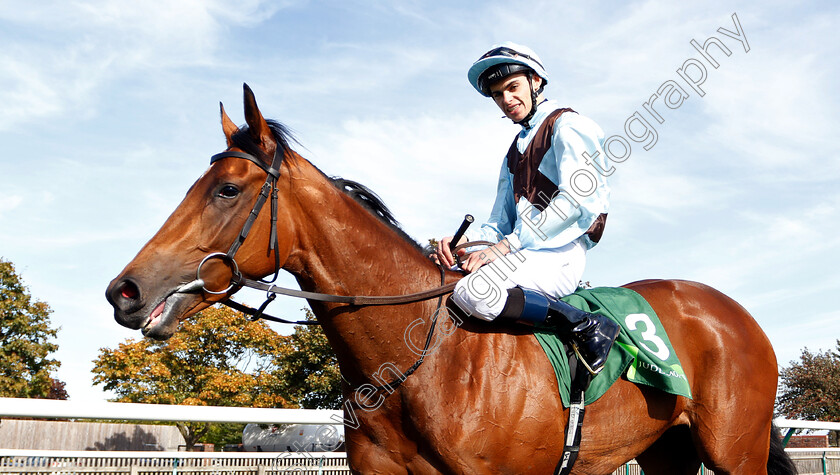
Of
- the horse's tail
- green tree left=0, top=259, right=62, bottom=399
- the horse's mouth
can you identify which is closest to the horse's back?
the horse's tail

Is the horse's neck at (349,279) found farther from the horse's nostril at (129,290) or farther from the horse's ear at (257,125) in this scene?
the horse's nostril at (129,290)

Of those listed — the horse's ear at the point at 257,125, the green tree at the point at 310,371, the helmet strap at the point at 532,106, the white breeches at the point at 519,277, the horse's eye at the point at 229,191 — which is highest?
the green tree at the point at 310,371

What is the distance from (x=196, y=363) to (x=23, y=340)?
8.59 meters

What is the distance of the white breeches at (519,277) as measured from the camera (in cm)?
294

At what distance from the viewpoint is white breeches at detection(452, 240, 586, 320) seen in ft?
9.64

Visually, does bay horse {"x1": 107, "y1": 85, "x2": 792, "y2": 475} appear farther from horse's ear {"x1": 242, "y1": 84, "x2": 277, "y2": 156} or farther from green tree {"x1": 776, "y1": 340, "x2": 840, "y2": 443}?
green tree {"x1": 776, "y1": 340, "x2": 840, "y2": 443}

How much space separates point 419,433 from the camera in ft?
8.93

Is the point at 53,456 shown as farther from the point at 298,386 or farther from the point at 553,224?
the point at 298,386

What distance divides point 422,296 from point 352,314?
0.37m

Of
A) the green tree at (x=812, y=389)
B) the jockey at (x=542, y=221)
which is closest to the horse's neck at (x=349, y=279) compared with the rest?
the jockey at (x=542, y=221)

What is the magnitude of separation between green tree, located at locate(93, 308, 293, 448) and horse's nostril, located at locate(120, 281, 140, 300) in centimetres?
2550

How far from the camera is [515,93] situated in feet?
11.9

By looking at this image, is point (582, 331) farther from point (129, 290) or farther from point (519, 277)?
point (129, 290)

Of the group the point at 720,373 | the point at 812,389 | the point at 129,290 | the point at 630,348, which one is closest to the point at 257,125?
the point at 129,290
